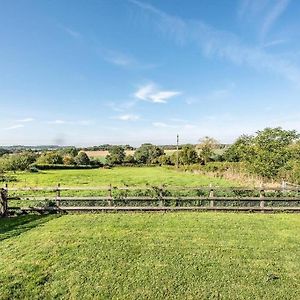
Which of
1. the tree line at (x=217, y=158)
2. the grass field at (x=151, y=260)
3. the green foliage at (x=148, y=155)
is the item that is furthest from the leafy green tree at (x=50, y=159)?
the grass field at (x=151, y=260)

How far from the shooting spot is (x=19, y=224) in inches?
412

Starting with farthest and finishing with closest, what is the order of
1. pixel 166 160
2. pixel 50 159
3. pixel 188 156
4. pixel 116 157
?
pixel 116 157 → pixel 166 160 → pixel 50 159 → pixel 188 156

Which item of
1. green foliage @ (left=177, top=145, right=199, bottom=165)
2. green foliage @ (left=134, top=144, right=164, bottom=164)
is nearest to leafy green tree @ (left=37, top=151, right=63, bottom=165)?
green foliage @ (left=134, top=144, right=164, bottom=164)

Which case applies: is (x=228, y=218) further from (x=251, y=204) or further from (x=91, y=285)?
(x=91, y=285)

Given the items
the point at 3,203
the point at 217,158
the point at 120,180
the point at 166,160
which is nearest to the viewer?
the point at 3,203

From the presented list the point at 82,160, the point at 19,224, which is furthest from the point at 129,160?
the point at 19,224

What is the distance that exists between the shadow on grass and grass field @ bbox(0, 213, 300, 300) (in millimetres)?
42

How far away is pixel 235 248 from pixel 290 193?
319 inches

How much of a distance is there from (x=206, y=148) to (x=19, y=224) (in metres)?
47.1

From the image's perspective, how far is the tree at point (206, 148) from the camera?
54344 millimetres

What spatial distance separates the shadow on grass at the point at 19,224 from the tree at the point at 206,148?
1697 inches

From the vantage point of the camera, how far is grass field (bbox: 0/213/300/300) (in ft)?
16.9

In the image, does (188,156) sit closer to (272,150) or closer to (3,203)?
(272,150)

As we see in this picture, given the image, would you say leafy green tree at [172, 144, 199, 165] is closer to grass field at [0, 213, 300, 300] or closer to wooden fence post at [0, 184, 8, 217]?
wooden fence post at [0, 184, 8, 217]
